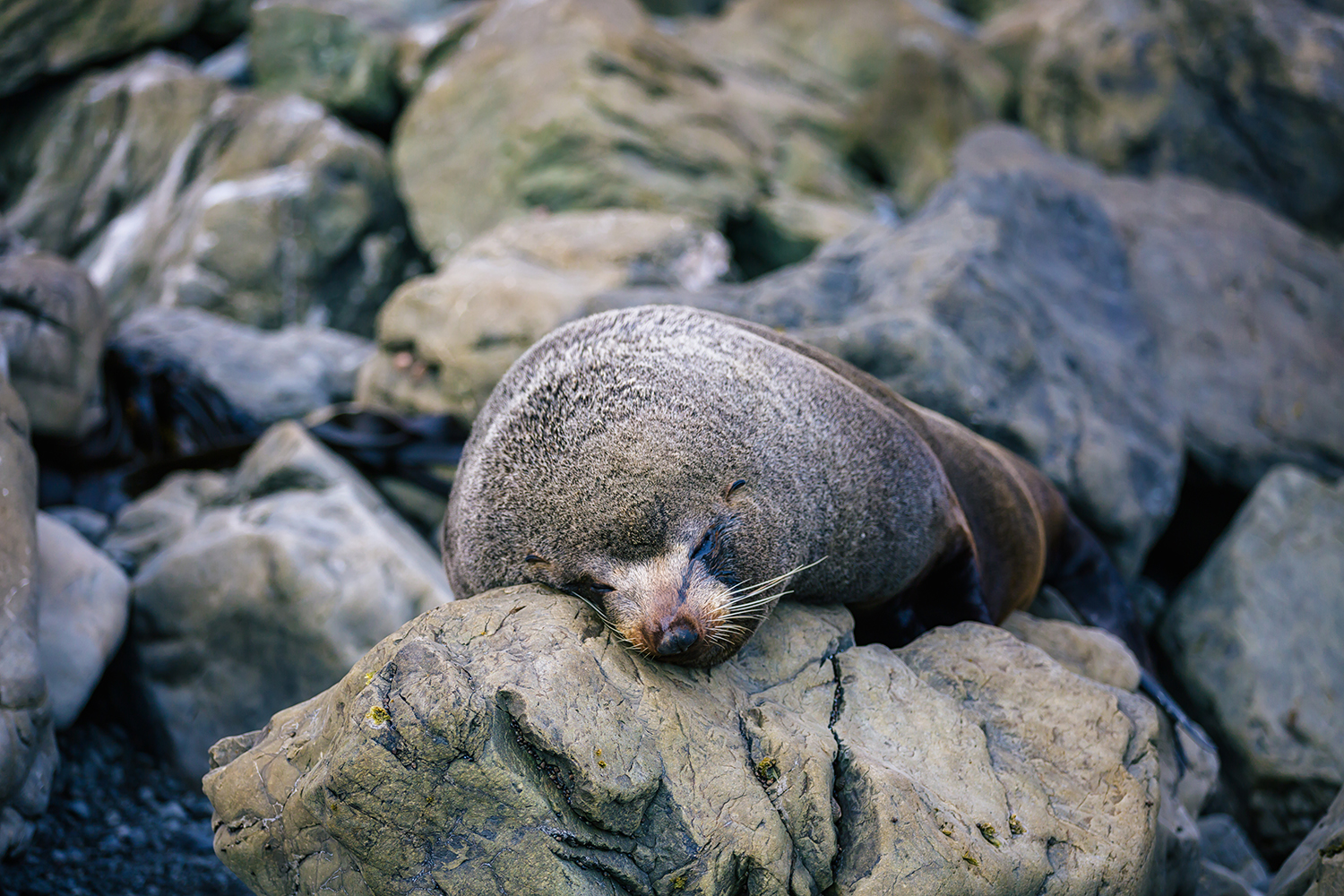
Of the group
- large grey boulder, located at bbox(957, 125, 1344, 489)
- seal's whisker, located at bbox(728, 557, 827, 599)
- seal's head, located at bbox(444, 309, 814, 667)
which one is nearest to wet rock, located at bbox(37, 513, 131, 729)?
seal's head, located at bbox(444, 309, 814, 667)

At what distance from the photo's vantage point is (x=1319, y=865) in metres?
3.41

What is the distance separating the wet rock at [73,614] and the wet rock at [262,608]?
8.8 inches

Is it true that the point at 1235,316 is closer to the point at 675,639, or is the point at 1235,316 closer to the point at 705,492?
the point at 705,492

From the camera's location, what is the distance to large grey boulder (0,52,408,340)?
11.4 m

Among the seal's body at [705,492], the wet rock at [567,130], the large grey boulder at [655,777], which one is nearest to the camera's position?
the large grey boulder at [655,777]

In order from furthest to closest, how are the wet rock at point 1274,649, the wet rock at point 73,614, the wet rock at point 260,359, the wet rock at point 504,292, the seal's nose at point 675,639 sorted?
the wet rock at point 260,359 < the wet rock at point 504,292 < the wet rock at point 1274,649 < the wet rock at point 73,614 < the seal's nose at point 675,639

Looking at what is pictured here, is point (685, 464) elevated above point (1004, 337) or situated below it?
above

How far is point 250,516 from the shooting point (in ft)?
18.9

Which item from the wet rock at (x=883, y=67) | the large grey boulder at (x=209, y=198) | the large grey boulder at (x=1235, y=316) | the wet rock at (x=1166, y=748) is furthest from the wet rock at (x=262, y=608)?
the wet rock at (x=883, y=67)

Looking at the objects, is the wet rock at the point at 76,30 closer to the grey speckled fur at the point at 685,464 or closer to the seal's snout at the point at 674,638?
the grey speckled fur at the point at 685,464

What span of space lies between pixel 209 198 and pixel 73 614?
7.89 meters

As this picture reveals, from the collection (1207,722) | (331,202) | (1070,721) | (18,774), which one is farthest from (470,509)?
(331,202)

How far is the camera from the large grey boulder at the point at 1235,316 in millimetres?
7422

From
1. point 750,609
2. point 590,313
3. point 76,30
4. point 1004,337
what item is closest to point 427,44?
point 76,30
